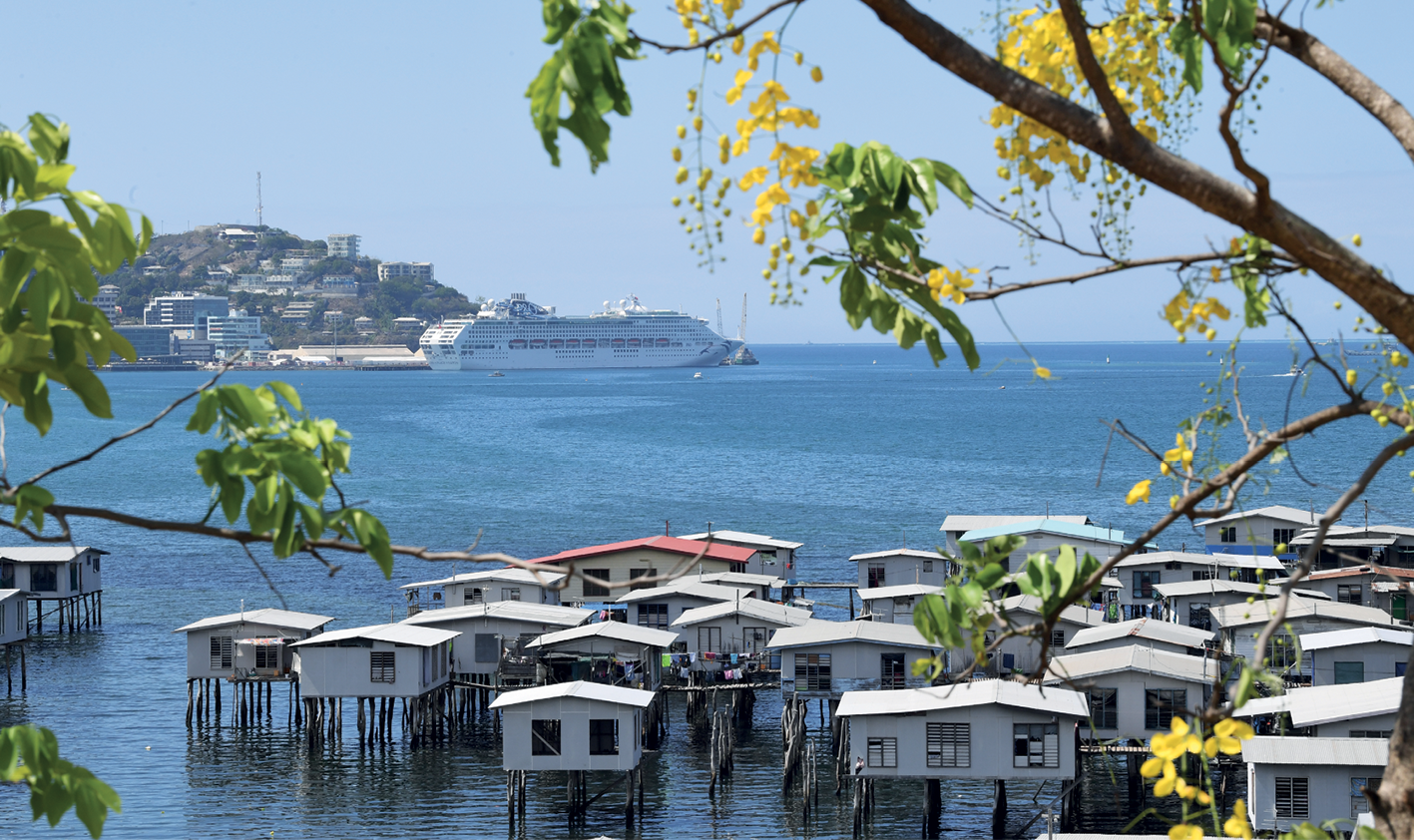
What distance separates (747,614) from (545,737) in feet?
30.8

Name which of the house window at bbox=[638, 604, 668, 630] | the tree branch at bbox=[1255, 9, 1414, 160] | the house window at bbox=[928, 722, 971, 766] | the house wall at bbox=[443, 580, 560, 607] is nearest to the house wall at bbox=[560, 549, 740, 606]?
the house wall at bbox=[443, 580, 560, 607]

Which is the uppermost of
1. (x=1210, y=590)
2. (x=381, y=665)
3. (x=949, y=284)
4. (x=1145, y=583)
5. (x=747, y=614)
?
(x=949, y=284)

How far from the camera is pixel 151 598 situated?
50.6 metres

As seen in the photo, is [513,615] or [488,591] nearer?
[513,615]

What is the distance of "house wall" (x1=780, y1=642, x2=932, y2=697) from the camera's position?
105 ft

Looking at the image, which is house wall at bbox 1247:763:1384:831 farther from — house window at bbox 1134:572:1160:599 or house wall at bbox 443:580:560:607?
house wall at bbox 443:580:560:607

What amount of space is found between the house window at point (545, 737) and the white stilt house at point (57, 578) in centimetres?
2449

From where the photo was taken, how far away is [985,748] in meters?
26.1

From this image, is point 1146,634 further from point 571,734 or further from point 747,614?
point 571,734

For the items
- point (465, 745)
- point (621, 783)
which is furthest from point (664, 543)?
point (621, 783)

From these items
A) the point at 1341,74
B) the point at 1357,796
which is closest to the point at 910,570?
the point at 1357,796

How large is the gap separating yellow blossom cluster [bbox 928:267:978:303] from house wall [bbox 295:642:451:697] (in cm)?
3128

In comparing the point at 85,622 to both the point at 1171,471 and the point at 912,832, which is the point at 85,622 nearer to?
the point at 912,832

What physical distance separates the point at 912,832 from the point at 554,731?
24.1 feet
